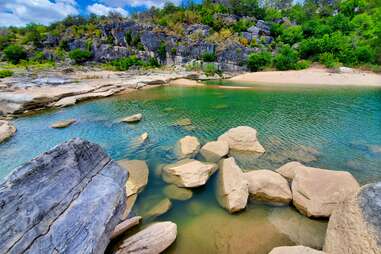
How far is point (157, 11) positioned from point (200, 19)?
25966 millimetres

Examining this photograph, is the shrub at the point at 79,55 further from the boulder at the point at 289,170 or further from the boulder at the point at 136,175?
the boulder at the point at 289,170

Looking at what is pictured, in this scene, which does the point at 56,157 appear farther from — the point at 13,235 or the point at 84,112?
the point at 84,112

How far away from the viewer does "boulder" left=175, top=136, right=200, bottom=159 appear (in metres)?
9.52

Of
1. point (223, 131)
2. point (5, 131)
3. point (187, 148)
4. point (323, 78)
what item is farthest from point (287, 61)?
point (5, 131)

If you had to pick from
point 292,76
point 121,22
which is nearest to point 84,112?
point 292,76

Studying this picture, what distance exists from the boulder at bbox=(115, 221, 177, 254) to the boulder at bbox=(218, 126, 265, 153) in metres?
5.87

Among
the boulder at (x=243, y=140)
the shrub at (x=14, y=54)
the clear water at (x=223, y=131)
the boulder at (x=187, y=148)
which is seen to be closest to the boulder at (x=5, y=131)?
the clear water at (x=223, y=131)

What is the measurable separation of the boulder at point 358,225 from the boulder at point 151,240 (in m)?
3.57

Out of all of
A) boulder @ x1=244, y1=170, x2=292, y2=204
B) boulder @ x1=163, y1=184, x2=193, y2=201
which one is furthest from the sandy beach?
boulder @ x1=163, y1=184, x2=193, y2=201

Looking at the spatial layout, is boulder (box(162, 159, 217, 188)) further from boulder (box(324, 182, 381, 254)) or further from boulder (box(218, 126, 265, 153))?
boulder (box(324, 182, 381, 254))

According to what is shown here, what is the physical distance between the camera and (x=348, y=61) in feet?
149

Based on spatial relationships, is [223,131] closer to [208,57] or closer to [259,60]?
[259,60]

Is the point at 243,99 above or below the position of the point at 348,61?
below

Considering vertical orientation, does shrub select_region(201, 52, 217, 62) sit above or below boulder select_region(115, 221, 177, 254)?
above
